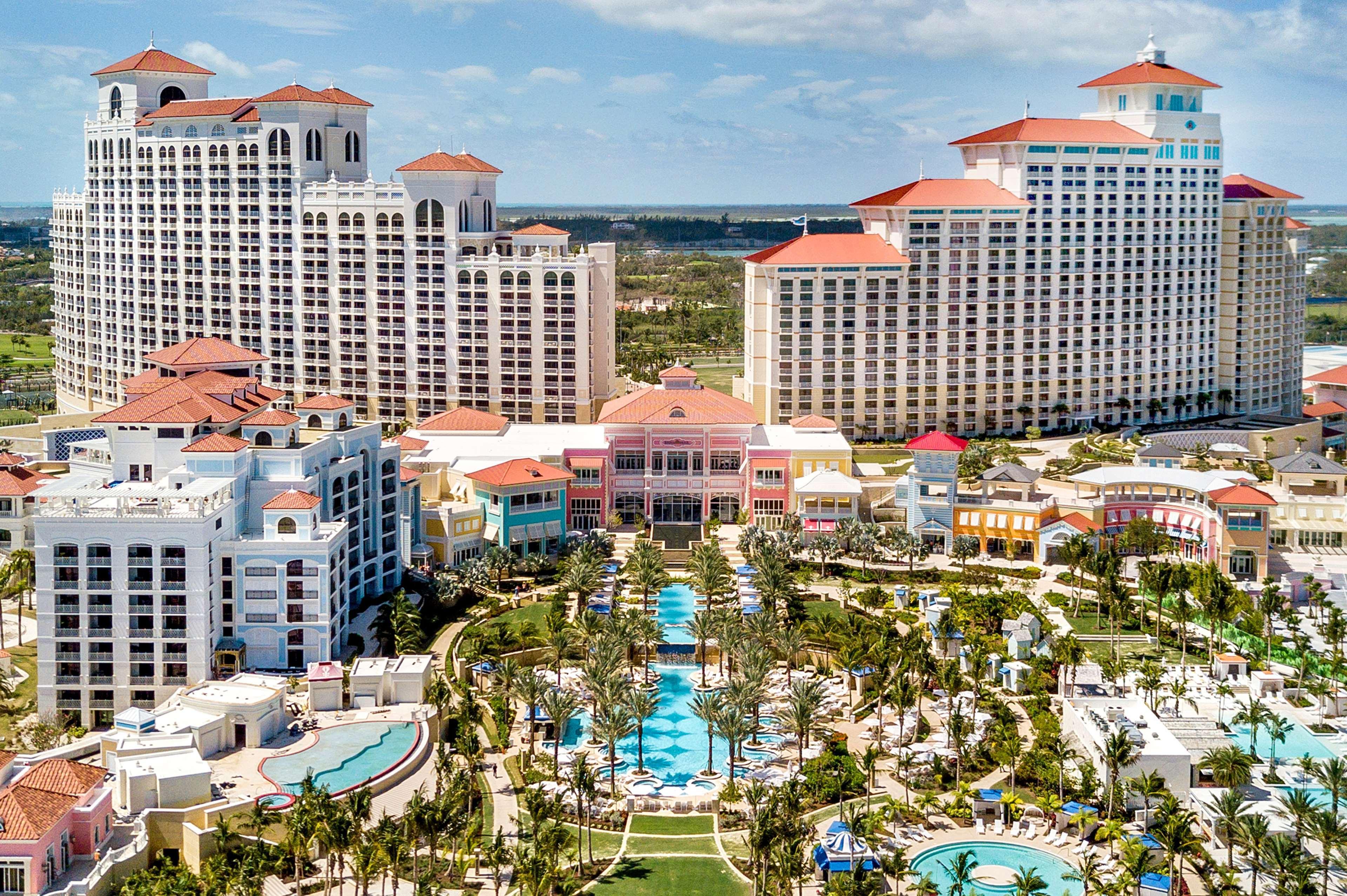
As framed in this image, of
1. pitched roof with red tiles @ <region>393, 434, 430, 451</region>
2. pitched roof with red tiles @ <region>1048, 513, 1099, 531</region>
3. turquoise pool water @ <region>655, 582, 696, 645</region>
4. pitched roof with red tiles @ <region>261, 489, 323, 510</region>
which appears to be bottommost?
turquoise pool water @ <region>655, 582, 696, 645</region>

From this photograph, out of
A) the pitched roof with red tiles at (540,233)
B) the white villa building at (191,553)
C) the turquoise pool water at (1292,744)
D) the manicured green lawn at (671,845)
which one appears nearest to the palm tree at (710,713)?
the manicured green lawn at (671,845)

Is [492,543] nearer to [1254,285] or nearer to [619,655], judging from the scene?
[619,655]

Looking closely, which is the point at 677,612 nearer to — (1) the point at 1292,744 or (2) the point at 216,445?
(2) the point at 216,445

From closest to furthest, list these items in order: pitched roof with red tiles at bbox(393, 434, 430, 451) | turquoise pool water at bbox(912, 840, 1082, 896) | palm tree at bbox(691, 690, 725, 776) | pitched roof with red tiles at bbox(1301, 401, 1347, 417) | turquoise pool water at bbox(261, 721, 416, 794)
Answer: turquoise pool water at bbox(912, 840, 1082, 896) < turquoise pool water at bbox(261, 721, 416, 794) < palm tree at bbox(691, 690, 725, 776) < pitched roof with red tiles at bbox(393, 434, 430, 451) < pitched roof with red tiles at bbox(1301, 401, 1347, 417)

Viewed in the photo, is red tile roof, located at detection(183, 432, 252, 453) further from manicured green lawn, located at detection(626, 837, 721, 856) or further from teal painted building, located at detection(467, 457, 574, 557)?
manicured green lawn, located at detection(626, 837, 721, 856)

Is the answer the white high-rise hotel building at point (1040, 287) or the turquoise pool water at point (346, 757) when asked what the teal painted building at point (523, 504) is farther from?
the white high-rise hotel building at point (1040, 287)

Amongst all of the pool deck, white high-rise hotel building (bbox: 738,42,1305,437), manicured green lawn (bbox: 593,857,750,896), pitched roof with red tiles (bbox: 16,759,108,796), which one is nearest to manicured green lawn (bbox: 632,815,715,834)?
manicured green lawn (bbox: 593,857,750,896)

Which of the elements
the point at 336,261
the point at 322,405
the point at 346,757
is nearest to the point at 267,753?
the point at 346,757
